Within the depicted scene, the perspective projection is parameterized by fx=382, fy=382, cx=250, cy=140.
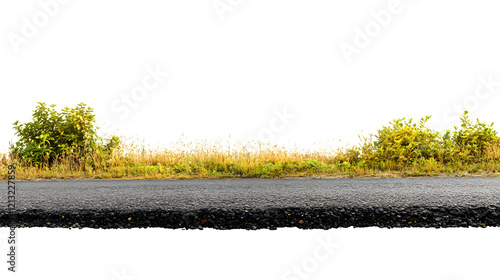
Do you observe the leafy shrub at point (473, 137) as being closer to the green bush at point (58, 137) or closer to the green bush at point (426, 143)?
the green bush at point (426, 143)

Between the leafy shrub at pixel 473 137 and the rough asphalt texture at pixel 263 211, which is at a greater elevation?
the leafy shrub at pixel 473 137

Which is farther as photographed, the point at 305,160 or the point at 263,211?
the point at 305,160

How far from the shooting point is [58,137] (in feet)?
27.5

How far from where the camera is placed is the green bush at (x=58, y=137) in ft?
26.9

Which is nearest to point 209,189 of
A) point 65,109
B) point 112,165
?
point 112,165

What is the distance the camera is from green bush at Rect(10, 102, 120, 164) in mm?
8203

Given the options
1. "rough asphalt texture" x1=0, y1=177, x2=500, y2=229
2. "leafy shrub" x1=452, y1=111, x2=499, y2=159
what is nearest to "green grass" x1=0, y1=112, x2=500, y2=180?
"leafy shrub" x1=452, y1=111, x2=499, y2=159

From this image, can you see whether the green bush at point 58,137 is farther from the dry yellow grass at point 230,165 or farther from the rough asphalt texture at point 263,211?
the rough asphalt texture at point 263,211

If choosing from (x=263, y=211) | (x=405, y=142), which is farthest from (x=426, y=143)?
(x=263, y=211)

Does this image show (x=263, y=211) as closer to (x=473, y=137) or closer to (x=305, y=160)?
(x=305, y=160)

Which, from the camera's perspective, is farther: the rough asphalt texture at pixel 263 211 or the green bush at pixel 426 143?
the green bush at pixel 426 143

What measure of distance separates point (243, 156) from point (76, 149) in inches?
143

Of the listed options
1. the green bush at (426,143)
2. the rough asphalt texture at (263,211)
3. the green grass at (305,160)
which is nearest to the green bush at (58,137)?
the green grass at (305,160)

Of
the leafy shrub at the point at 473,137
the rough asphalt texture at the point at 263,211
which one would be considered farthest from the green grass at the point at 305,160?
the rough asphalt texture at the point at 263,211
